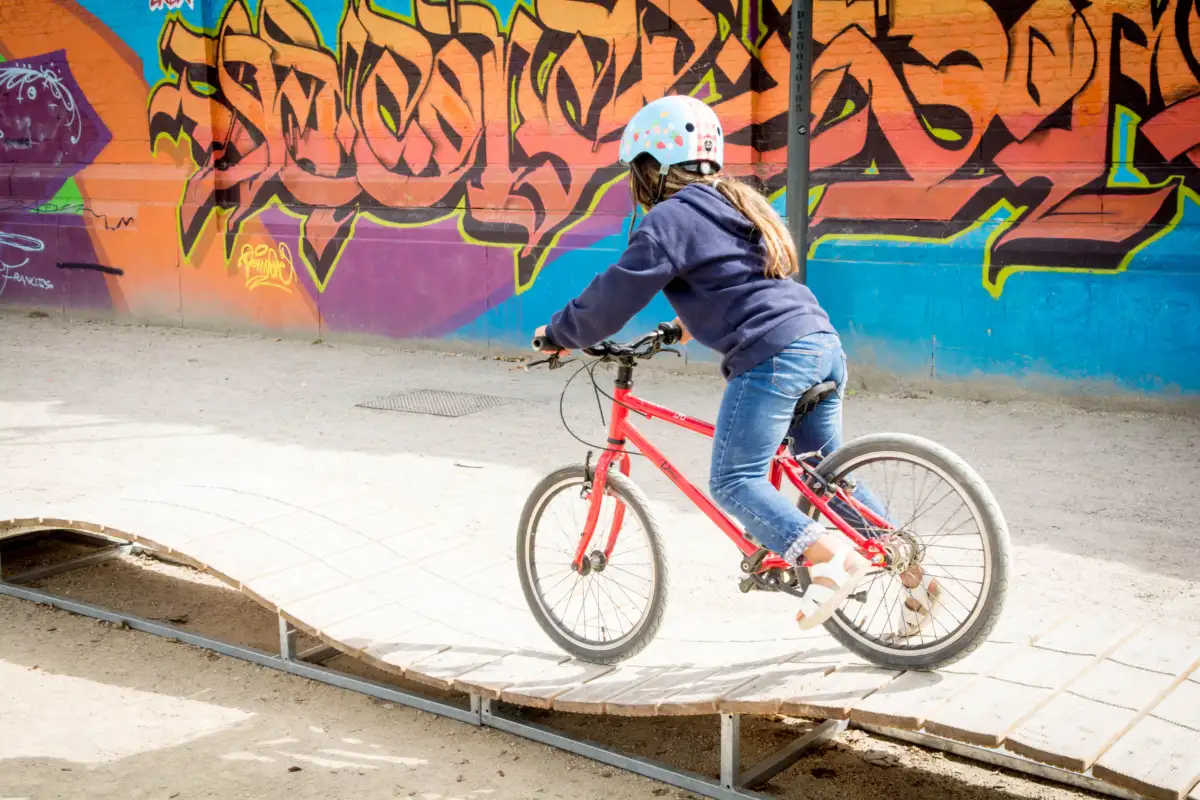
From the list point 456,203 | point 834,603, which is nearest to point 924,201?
point 456,203

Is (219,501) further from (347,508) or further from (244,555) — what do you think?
(244,555)

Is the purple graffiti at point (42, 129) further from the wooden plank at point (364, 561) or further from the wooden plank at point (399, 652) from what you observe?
the wooden plank at point (399, 652)

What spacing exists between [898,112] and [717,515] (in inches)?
221

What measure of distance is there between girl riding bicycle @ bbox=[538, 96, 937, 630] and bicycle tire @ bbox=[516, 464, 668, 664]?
329mm

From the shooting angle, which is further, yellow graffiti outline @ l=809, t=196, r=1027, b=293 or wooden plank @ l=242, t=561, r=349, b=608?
yellow graffiti outline @ l=809, t=196, r=1027, b=293

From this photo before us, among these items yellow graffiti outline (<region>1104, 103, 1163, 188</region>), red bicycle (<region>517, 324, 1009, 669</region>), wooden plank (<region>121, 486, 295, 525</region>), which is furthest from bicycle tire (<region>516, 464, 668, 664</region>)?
yellow graffiti outline (<region>1104, 103, 1163, 188</region>)

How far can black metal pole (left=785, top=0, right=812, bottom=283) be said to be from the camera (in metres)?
7.66

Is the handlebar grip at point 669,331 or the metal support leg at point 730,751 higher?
the handlebar grip at point 669,331

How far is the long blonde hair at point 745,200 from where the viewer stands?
356 centimetres

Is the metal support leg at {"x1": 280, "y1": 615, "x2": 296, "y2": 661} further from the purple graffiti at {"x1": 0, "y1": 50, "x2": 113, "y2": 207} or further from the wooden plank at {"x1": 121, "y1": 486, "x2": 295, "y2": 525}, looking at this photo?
the purple graffiti at {"x1": 0, "y1": 50, "x2": 113, "y2": 207}

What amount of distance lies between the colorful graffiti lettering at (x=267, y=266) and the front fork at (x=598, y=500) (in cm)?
846

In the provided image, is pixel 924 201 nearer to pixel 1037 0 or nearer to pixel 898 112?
pixel 898 112

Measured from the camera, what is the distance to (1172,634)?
382 cm

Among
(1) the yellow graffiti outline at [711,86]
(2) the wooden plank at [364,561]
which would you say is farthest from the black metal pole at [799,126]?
(2) the wooden plank at [364,561]
